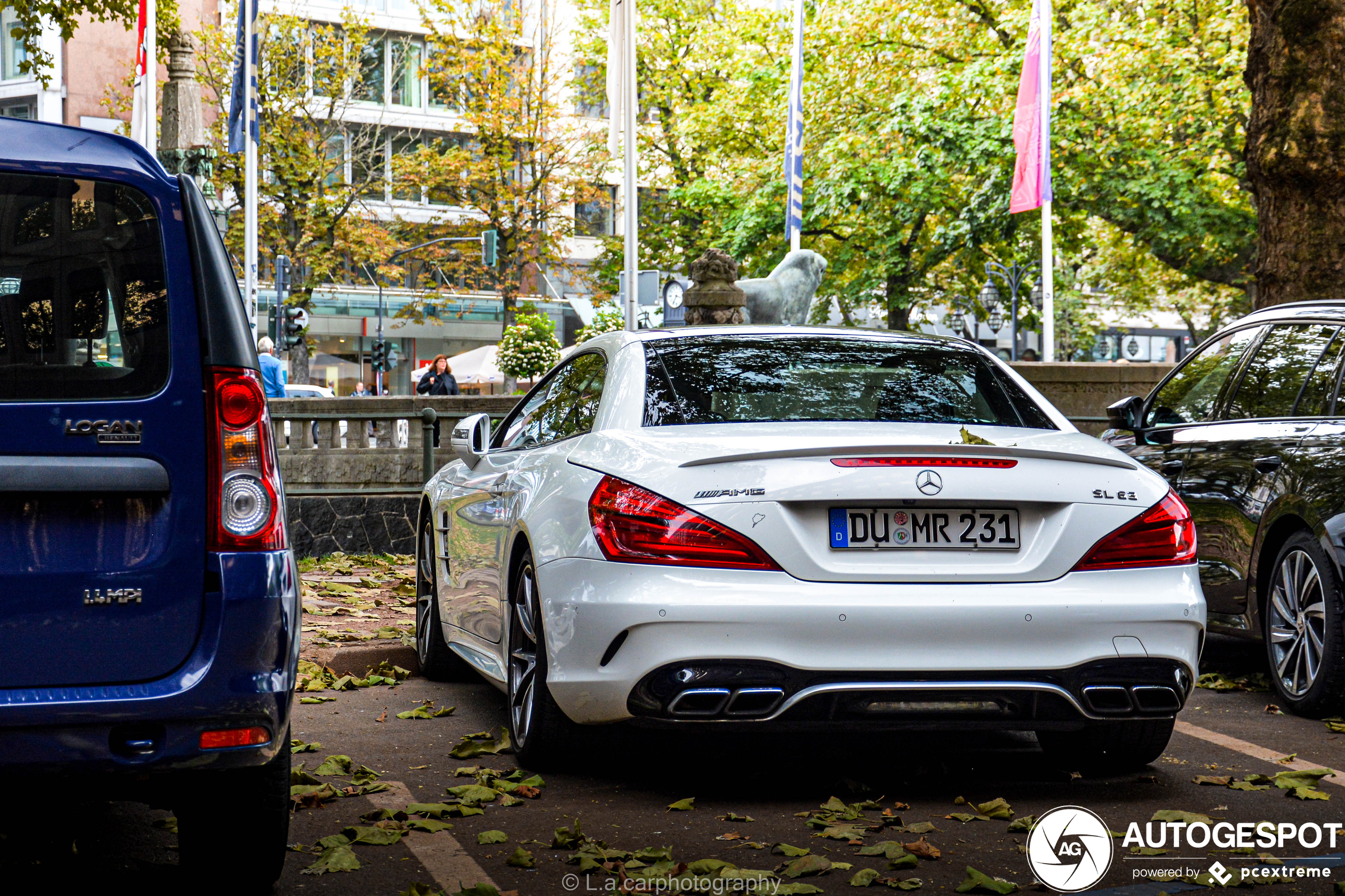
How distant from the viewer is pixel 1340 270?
1058cm

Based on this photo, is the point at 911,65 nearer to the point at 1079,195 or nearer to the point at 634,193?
the point at 1079,195

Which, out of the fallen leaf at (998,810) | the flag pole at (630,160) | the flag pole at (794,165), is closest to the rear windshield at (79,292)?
the fallen leaf at (998,810)

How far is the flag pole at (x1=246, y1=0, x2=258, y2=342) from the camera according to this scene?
2800 cm

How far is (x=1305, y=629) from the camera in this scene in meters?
6.36

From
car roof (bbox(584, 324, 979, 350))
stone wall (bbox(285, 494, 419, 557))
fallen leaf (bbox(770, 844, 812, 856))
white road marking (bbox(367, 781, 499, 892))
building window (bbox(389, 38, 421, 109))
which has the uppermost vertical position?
building window (bbox(389, 38, 421, 109))

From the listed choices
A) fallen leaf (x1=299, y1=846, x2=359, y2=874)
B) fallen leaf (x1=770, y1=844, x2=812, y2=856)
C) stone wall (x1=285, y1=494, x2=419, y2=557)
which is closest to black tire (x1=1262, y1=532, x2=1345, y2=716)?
fallen leaf (x1=770, y1=844, x2=812, y2=856)

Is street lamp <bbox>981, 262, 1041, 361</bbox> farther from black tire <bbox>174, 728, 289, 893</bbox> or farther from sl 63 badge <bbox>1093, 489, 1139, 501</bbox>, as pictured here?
black tire <bbox>174, 728, 289, 893</bbox>

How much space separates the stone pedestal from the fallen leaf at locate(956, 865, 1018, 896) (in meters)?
15.1

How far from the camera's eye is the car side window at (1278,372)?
22.2 feet

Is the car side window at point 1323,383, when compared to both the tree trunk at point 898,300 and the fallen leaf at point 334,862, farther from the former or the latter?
the tree trunk at point 898,300

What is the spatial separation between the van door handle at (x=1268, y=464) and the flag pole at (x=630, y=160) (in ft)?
62.3

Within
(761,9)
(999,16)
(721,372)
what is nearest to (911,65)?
(999,16)

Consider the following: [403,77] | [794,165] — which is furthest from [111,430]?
[403,77]

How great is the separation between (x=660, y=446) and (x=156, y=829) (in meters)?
1.76
